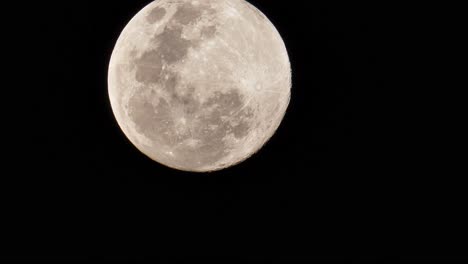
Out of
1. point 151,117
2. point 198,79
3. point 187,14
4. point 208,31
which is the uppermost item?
point 187,14

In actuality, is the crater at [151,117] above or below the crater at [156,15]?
below

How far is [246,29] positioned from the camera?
4.74m

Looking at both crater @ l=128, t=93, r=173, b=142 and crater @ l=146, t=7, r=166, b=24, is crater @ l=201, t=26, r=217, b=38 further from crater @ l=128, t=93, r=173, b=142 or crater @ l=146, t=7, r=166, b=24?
crater @ l=128, t=93, r=173, b=142

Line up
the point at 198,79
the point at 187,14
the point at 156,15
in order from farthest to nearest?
the point at 156,15
the point at 187,14
the point at 198,79

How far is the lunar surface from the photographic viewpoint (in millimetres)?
4516

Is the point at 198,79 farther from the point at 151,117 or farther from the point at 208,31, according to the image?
the point at 151,117

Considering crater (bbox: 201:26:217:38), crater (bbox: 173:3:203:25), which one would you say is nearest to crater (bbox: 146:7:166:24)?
crater (bbox: 173:3:203:25)

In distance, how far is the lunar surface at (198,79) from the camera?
178 inches

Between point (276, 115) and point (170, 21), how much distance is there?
1.41 metres

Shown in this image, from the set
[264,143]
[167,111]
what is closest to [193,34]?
[167,111]

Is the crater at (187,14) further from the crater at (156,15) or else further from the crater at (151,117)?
the crater at (151,117)

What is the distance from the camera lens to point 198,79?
449 cm

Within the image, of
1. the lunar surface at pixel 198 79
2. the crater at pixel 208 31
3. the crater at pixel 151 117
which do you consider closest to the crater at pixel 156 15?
the lunar surface at pixel 198 79

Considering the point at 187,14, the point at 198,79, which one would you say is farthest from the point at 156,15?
the point at 198,79
